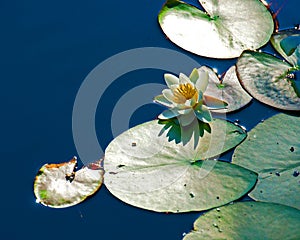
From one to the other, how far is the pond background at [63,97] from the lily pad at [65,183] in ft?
0.09

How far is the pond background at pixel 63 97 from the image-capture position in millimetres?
1934

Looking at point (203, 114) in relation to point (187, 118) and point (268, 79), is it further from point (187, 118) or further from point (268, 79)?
point (268, 79)

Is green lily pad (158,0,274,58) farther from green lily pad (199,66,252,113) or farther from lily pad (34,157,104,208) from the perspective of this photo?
lily pad (34,157,104,208)

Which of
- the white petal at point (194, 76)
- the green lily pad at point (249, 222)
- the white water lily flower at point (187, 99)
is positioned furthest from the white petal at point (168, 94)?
the green lily pad at point (249, 222)

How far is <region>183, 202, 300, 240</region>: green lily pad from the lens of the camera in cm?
174

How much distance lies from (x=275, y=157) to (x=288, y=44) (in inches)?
→ 26.5

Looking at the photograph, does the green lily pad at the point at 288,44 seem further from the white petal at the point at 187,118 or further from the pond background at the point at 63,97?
the white petal at the point at 187,118

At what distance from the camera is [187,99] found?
86.1 inches

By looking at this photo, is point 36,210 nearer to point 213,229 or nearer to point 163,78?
point 213,229

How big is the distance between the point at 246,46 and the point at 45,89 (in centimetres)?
97

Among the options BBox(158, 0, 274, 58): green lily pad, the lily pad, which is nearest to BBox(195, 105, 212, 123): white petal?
BBox(158, 0, 274, 58): green lily pad

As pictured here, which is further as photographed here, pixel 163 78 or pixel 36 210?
pixel 163 78

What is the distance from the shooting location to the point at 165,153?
6.73ft

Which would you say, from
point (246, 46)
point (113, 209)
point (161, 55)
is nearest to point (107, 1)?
point (161, 55)
